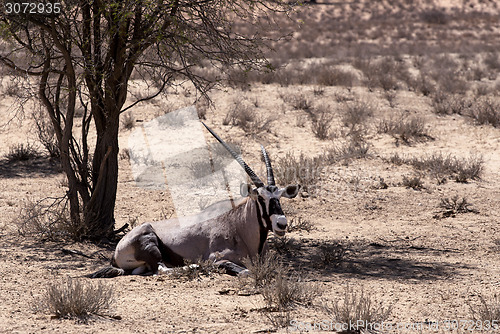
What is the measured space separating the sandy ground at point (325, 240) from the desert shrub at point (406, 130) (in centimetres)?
18

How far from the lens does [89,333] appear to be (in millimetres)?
4566

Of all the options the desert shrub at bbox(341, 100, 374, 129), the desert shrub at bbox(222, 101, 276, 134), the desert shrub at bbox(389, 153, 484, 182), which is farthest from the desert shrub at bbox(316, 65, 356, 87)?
the desert shrub at bbox(389, 153, 484, 182)

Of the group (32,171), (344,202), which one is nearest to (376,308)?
(344,202)

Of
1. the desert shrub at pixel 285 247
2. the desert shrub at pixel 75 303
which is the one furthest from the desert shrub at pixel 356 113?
the desert shrub at pixel 75 303

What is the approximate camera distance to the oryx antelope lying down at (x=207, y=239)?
6328mm

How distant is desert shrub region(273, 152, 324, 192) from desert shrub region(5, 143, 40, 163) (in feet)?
15.9

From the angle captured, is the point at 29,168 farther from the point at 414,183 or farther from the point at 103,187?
the point at 414,183

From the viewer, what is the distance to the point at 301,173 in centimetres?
1088

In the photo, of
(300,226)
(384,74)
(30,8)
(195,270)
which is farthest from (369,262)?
(384,74)

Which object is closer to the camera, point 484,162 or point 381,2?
point 484,162

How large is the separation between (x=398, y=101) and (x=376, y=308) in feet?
41.5

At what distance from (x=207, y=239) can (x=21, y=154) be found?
23.5 ft

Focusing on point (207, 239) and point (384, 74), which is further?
point (384, 74)

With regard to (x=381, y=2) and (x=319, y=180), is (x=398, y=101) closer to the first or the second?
(x=319, y=180)
